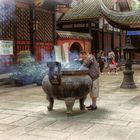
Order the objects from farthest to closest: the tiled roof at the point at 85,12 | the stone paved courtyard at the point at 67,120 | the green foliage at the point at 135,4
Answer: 1. the tiled roof at the point at 85,12
2. the green foliage at the point at 135,4
3. the stone paved courtyard at the point at 67,120

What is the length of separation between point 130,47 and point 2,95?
18.5ft

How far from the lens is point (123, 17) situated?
70.7 feet

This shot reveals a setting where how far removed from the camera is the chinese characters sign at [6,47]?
14476 mm

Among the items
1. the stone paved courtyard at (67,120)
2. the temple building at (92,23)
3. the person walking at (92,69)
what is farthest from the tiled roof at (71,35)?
the person walking at (92,69)

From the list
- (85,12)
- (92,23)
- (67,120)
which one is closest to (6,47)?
(67,120)

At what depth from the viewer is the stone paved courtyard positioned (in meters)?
6.20

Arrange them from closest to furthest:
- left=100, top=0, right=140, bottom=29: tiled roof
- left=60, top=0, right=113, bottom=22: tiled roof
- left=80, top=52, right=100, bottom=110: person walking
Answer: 1. left=80, top=52, right=100, bottom=110: person walking
2. left=100, top=0, right=140, bottom=29: tiled roof
3. left=60, top=0, right=113, bottom=22: tiled roof

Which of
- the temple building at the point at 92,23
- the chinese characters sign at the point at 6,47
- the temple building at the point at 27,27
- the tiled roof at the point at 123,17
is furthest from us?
the temple building at the point at 92,23

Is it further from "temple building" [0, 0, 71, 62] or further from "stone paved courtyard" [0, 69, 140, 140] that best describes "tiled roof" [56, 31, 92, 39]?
"stone paved courtyard" [0, 69, 140, 140]

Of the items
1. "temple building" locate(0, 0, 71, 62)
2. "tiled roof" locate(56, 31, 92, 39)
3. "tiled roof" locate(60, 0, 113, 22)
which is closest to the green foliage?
"temple building" locate(0, 0, 71, 62)

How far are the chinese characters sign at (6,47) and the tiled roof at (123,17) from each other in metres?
7.58

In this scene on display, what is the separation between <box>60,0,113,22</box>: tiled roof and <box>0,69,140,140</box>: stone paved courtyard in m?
15.6

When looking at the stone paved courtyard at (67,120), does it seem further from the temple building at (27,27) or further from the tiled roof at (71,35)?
the tiled roof at (71,35)

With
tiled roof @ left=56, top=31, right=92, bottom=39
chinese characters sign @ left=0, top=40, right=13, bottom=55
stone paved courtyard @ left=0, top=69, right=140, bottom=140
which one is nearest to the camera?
stone paved courtyard @ left=0, top=69, right=140, bottom=140
